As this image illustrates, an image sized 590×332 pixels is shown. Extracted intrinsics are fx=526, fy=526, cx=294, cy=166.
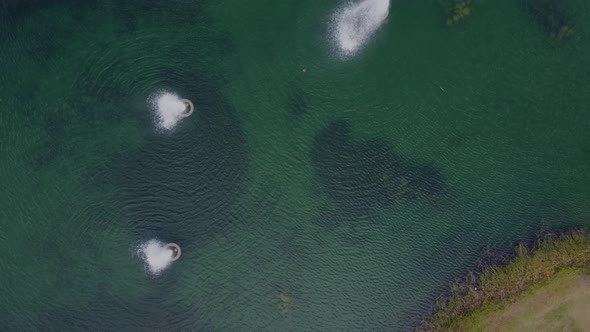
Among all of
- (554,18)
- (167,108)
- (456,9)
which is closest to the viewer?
(167,108)

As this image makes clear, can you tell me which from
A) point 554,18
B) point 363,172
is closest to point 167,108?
A: point 363,172

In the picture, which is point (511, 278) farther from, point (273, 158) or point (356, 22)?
point (356, 22)

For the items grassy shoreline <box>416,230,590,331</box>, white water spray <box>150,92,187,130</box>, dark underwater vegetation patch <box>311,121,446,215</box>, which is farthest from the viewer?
dark underwater vegetation patch <box>311,121,446,215</box>

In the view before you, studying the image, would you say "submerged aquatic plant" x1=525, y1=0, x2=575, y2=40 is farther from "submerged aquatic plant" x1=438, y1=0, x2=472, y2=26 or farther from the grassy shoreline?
the grassy shoreline

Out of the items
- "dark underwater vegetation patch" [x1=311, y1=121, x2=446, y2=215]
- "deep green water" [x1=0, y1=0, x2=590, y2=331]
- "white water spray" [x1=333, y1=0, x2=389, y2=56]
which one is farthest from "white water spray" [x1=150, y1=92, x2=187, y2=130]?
"white water spray" [x1=333, y1=0, x2=389, y2=56]

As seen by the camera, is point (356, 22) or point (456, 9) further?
point (356, 22)

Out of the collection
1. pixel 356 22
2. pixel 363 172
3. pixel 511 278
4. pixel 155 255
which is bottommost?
pixel 511 278
